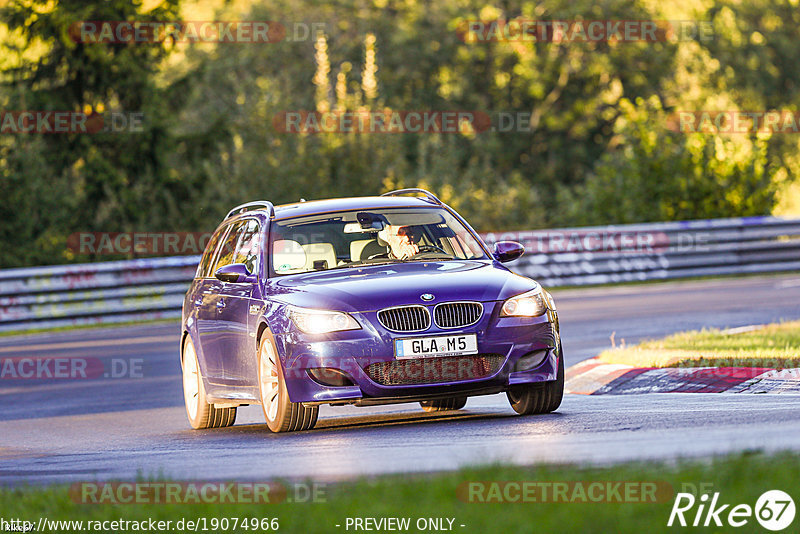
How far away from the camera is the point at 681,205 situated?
31938 mm

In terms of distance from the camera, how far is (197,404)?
13.2 m

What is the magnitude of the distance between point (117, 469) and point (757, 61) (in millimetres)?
47973

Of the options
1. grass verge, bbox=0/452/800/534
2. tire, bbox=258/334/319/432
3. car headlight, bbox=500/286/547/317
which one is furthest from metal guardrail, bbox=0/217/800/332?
grass verge, bbox=0/452/800/534

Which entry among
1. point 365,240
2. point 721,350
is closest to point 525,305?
point 365,240

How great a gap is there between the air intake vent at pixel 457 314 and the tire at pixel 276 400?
45.9 inches

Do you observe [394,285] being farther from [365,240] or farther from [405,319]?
[365,240]

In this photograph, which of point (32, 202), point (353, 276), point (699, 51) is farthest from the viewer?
point (699, 51)

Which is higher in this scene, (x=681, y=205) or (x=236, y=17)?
(x=236, y=17)

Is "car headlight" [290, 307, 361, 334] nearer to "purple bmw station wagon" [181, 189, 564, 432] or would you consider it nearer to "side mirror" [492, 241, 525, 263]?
"purple bmw station wagon" [181, 189, 564, 432]

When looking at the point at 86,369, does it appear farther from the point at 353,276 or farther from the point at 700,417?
the point at 700,417

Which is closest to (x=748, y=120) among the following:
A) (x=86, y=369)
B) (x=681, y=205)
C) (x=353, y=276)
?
(x=681, y=205)

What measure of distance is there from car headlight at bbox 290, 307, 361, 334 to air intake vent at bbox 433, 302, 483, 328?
1.82ft

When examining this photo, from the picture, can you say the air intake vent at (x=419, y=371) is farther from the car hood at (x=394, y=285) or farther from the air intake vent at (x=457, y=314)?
the car hood at (x=394, y=285)

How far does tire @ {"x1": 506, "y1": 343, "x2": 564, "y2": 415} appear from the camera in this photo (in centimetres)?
1113
